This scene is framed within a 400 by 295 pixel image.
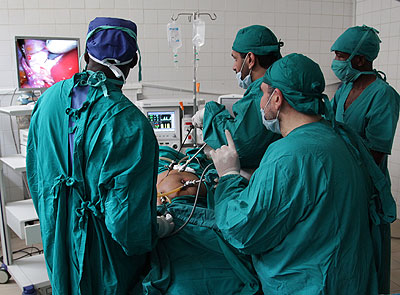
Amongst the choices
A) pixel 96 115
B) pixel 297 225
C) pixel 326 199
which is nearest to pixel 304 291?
pixel 297 225

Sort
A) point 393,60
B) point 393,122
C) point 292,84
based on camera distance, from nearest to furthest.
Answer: point 292,84 → point 393,122 → point 393,60

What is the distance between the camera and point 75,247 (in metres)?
1.53

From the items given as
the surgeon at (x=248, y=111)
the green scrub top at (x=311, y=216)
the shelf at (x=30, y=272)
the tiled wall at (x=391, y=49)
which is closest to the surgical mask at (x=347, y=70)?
the surgeon at (x=248, y=111)

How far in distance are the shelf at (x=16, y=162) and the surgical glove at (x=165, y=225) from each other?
4.32ft

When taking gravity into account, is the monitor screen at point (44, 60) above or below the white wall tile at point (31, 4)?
below

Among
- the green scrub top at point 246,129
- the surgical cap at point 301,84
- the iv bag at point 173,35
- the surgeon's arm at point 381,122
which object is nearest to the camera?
the surgical cap at point 301,84

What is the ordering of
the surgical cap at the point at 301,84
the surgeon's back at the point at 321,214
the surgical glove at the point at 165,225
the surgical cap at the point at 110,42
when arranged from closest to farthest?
the surgeon's back at the point at 321,214 < the surgical cap at the point at 301,84 < the surgical cap at the point at 110,42 < the surgical glove at the point at 165,225

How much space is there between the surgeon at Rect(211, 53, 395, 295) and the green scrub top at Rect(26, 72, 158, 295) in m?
0.37

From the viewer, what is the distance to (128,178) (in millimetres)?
1464

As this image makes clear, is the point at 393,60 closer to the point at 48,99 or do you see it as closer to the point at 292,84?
the point at 292,84

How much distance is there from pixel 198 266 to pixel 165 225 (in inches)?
9.6

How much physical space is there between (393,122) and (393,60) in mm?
2225

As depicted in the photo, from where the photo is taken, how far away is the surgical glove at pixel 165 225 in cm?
182

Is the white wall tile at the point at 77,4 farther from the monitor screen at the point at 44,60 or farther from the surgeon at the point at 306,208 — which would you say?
the surgeon at the point at 306,208
